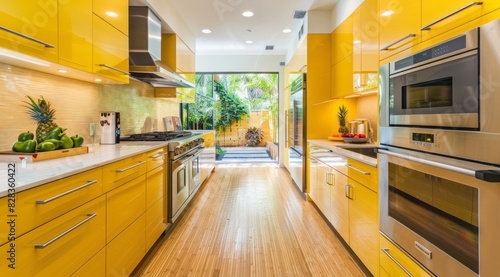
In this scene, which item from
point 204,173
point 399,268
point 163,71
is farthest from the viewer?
point 204,173

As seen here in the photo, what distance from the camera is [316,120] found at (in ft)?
12.6

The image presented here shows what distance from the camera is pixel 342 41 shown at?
3.30 metres

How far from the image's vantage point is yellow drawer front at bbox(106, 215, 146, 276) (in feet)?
5.28

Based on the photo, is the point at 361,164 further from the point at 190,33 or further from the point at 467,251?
the point at 190,33

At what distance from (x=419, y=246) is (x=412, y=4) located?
4.37 ft

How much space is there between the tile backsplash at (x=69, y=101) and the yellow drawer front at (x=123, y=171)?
0.68 m

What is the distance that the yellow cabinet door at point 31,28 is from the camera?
4.02 ft

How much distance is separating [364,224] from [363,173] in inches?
14.9

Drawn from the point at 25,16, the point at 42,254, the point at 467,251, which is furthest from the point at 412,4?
the point at 42,254

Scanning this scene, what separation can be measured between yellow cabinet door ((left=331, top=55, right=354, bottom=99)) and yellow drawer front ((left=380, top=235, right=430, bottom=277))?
179 centimetres

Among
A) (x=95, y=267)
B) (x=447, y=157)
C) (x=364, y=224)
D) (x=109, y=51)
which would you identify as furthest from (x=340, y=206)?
(x=109, y=51)

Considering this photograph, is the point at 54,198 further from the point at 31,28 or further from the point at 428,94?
the point at 428,94

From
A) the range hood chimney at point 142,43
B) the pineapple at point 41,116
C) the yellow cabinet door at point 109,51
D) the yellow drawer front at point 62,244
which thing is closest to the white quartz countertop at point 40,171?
the yellow drawer front at point 62,244

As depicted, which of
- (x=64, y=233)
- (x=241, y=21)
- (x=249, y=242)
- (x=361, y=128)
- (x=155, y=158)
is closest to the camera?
(x=64, y=233)
